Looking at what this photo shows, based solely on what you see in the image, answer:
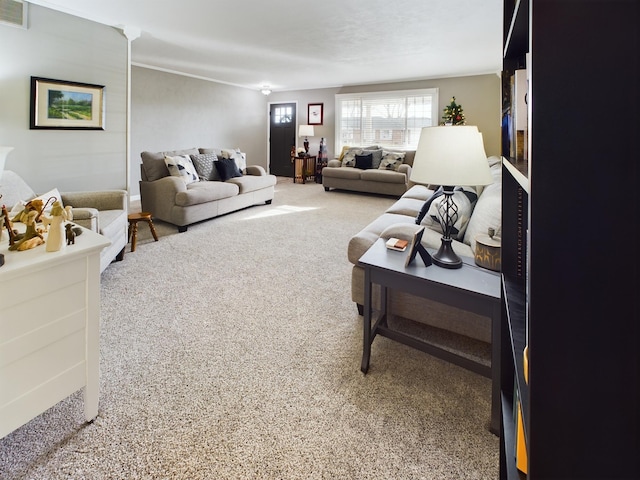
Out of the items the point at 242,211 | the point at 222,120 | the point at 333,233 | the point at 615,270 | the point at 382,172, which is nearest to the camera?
the point at 615,270

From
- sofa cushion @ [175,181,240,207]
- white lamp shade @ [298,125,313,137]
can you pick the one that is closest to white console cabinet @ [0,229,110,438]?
sofa cushion @ [175,181,240,207]

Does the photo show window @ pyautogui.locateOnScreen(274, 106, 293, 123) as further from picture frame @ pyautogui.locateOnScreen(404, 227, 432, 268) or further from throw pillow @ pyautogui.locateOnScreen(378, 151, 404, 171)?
picture frame @ pyautogui.locateOnScreen(404, 227, 432, 268)

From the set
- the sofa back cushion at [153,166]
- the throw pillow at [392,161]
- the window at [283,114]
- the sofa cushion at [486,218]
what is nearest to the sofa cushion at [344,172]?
the throw pillow at [392,161]

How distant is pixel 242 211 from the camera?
5.68 m

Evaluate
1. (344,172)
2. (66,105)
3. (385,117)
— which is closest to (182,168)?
(66,105)

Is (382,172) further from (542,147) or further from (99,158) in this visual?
(542,147)

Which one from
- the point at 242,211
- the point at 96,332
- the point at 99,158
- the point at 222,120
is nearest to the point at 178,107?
the point at 222,120

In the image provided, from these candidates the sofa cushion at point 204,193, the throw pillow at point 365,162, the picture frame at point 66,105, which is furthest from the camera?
the throw pillow at point 365,162

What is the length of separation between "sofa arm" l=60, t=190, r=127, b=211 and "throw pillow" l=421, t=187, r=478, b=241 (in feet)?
9.31

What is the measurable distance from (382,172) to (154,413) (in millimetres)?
6046

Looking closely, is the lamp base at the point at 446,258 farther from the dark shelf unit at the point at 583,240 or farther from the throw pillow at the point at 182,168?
the throw pillow at the point at 182,168

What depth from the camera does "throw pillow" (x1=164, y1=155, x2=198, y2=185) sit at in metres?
4.88

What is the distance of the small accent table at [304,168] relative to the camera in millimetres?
8664

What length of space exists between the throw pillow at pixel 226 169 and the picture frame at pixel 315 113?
385 cm
